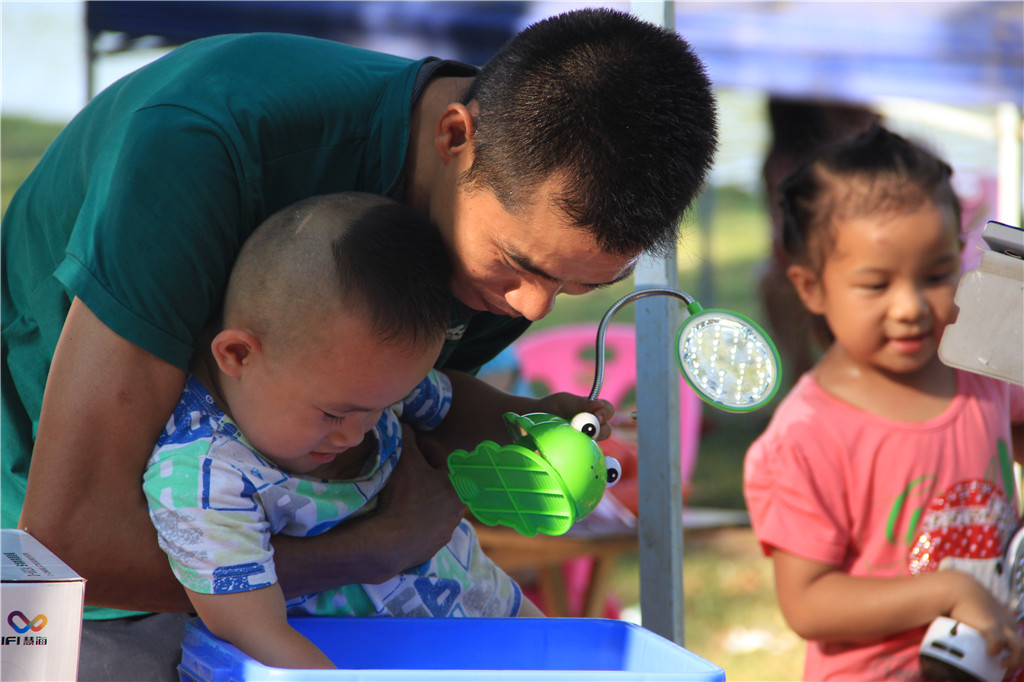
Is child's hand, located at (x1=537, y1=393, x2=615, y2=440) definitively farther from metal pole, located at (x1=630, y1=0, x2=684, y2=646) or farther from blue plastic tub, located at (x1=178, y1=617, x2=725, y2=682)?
blue plastic tub, located at (x1=178, y1=617, x2=725, y2=682)

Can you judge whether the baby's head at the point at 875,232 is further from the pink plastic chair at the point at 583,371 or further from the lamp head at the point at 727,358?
the pink plastic chair at the point at 583,371

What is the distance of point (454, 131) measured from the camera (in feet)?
3.50

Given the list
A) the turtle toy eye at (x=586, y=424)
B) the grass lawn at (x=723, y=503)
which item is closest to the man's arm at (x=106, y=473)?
the turtle toy eye at (x=586, y=424)

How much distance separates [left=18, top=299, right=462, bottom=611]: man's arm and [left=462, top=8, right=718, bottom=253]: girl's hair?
396 mm

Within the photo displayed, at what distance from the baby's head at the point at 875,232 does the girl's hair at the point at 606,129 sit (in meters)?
0.82

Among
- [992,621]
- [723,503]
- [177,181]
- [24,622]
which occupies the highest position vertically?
[177,181]

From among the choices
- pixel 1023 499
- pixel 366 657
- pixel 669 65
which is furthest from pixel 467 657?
pixel 1023 499

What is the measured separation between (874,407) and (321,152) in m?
1.13

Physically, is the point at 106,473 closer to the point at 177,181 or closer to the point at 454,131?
the point at 177,181

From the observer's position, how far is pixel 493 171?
100 centimetres

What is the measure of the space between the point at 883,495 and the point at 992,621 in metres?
0.27

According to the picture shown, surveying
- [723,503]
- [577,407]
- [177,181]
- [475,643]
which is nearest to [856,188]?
[577,407]

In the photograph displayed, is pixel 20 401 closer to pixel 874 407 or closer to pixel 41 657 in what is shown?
pixel 41 657

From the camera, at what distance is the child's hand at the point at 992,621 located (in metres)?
1.47
